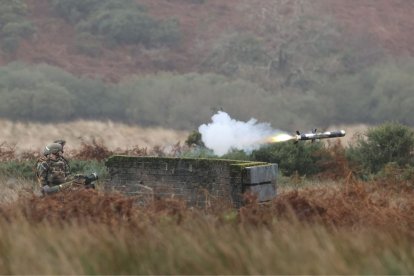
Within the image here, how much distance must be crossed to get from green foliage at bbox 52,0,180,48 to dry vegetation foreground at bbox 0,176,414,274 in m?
56.0

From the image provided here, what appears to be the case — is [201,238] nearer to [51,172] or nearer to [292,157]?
[51,172]

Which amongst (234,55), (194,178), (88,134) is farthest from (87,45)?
(194,178)

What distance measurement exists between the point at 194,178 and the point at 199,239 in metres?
8.30

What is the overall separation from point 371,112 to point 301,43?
11.9m

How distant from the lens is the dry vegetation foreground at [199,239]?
11.4m

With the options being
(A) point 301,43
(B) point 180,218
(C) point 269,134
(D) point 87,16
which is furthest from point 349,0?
(B) point 180,218

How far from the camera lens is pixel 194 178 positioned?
20.6m

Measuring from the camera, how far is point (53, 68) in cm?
6575

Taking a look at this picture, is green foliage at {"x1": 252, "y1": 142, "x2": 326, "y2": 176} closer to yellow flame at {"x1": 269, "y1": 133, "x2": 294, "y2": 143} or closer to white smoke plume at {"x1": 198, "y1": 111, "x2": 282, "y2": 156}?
white smoke plume at {"x1": 198, "y1": 111, "x2": 282, "y2": 156}

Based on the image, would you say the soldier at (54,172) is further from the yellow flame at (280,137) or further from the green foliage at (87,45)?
the green foliage at (87,45)

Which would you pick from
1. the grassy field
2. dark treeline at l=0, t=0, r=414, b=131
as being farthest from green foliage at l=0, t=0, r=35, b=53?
the grassy field

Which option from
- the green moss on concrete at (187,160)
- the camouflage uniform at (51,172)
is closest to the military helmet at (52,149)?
the camouflage uniform at (51,172)

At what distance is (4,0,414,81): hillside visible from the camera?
69.2 meters

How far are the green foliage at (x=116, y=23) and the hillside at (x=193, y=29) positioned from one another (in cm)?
65
